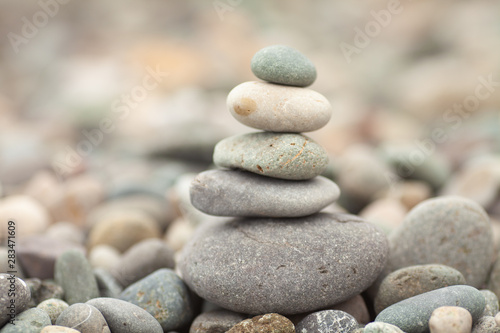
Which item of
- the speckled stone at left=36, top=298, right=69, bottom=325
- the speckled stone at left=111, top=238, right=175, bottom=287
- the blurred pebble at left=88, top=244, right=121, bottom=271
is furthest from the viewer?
the blurred pebble at left=88, top=244, right=121, bottom=271

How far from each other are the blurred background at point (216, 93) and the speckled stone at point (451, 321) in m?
2.51

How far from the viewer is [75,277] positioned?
330 centimetres

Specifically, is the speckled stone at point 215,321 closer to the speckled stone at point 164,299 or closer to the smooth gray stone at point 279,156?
the speckled stone at point 164,299

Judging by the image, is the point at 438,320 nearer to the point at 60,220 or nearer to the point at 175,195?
the point at 175,195

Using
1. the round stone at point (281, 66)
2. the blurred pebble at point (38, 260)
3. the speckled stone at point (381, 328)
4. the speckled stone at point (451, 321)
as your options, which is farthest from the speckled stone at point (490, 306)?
the blurred pebble at point (38, 260)

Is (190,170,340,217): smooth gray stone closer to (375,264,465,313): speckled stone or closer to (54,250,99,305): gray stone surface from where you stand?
(375,264,465,313): speckled stone

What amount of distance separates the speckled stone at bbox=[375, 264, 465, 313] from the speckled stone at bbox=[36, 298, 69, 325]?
2.03 metres

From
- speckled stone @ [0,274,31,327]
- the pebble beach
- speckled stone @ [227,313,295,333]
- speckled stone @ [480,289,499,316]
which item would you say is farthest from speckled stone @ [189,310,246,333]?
speckled stone @ [480,289,499,316]

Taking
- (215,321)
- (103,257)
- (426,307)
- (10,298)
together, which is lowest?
(103,257)

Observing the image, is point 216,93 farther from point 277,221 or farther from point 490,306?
point 490,306

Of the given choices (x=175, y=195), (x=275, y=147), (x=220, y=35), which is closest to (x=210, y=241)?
(x=275, y=147)

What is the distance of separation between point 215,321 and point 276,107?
1.44 meters

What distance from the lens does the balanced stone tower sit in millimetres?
2953

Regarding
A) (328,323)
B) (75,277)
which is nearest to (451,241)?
(328,323)
